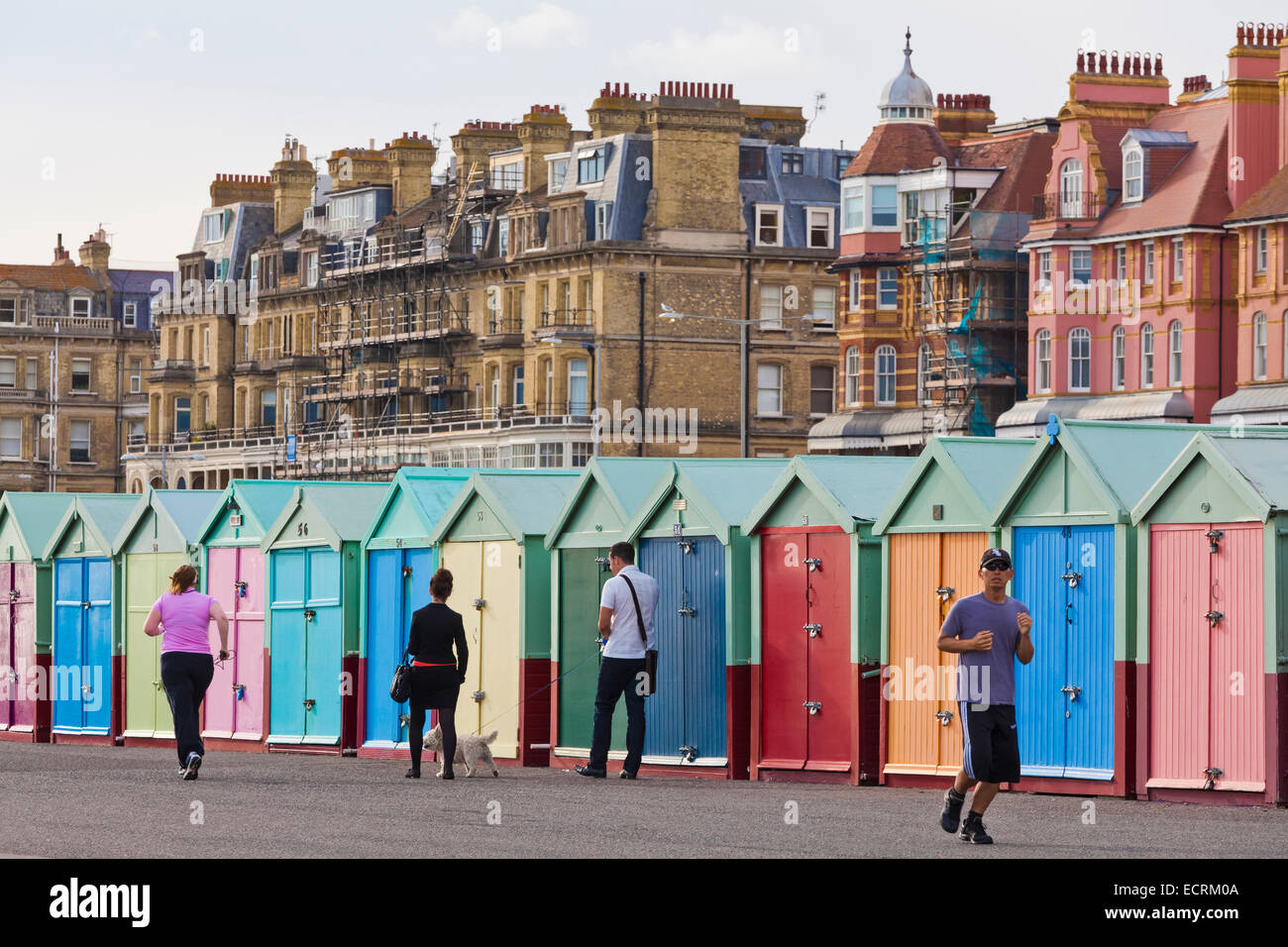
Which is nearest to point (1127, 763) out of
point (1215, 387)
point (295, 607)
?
point (295, 607)

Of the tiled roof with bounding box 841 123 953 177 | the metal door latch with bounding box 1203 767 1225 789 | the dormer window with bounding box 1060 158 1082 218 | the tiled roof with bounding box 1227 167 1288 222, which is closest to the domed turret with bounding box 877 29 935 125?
the tiled roof with bounding box 841 123 953 177

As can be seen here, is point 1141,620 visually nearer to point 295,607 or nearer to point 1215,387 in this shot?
point 295,607

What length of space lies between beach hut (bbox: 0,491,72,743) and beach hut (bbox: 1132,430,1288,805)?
15.3m

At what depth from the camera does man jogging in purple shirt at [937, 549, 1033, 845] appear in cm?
1438

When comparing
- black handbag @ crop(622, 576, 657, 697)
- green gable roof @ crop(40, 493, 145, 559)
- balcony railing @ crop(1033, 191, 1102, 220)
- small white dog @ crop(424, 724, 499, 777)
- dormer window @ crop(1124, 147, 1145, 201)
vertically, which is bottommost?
small white dog @ crop(424, 724, 499, 777)

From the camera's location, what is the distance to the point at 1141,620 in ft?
59.4

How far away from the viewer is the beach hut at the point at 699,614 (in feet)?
69.5

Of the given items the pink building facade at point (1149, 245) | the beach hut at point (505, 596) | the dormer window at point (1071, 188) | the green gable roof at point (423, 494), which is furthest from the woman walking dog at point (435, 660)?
the dormer window at point (1071, 188)

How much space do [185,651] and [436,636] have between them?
1935mm

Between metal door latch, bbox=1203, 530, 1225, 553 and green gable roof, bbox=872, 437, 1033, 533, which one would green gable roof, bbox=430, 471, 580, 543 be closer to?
green gable roof, bbox=872, 437, 1033, 533

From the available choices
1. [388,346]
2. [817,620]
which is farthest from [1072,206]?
[817,620]

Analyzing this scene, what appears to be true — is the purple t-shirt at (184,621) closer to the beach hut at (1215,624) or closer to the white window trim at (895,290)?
the beach hut at (1215,624)

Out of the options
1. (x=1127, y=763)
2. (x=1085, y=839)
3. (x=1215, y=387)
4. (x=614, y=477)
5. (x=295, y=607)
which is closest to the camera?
(x=1085, y=839)
